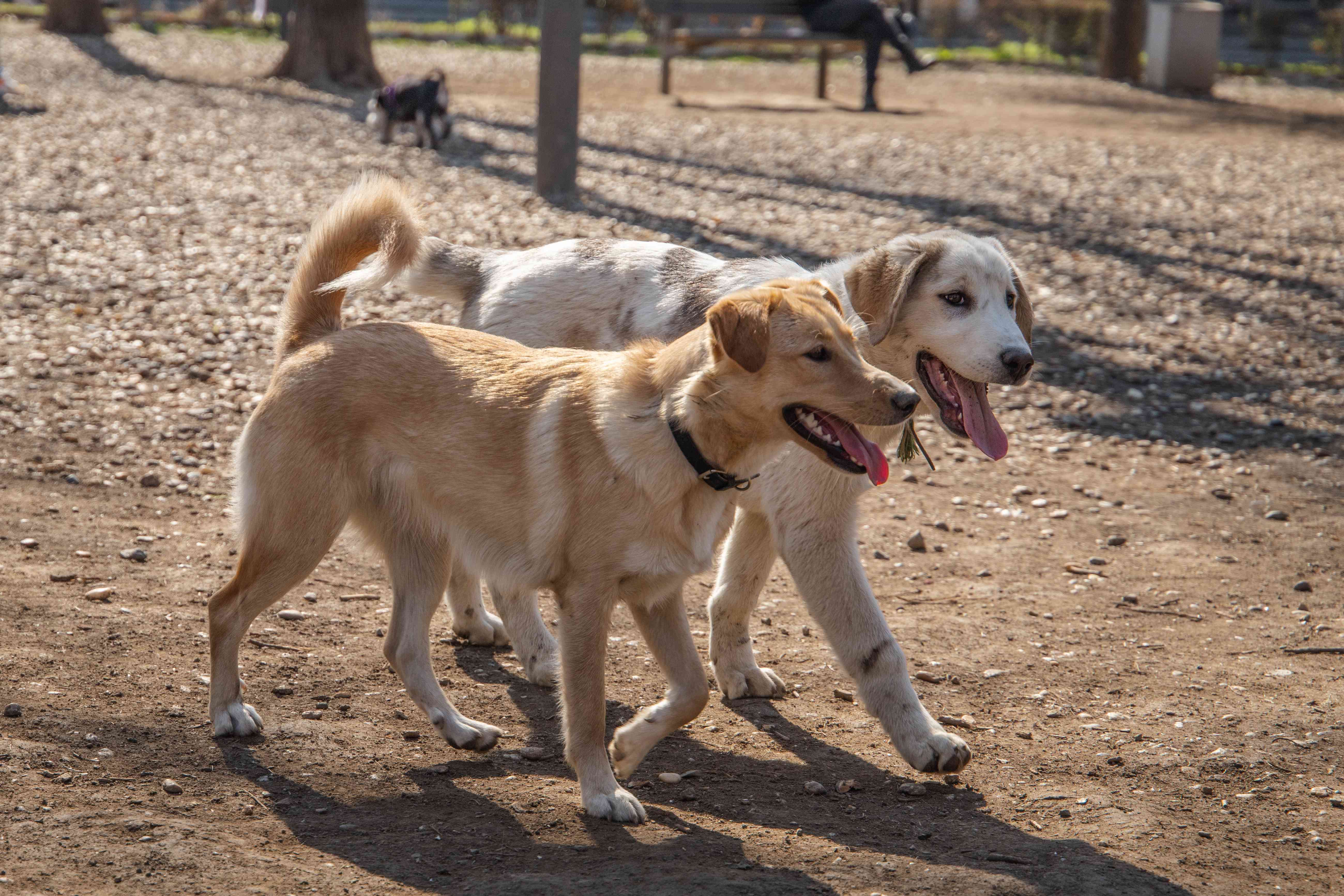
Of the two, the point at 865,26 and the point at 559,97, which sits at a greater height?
the point at 865,26

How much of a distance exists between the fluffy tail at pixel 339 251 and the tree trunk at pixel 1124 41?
2065cm

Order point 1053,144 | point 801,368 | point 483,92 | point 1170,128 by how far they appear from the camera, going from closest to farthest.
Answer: point 801,368 < point 1053,144 < point 1170,128 < point 483,92

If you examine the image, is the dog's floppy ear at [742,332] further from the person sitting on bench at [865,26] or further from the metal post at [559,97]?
the person sitting on bench at [865,26]

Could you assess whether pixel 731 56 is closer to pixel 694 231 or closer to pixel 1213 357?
pixel 694 231

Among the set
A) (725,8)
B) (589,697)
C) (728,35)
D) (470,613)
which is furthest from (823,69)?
(589,697)

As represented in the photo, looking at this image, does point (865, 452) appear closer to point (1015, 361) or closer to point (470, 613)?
point (1015, 361)

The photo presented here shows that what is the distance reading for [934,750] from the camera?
3955 mm

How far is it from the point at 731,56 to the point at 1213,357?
695 inches

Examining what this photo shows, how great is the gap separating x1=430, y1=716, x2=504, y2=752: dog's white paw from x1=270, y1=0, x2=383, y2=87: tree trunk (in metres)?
14.9

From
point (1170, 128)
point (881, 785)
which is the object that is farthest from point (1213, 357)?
point (1170, 128)

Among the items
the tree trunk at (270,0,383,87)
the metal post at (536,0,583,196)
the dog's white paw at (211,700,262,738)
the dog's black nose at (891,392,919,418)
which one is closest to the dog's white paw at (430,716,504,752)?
the dog's white paw at (211,700,262,738)

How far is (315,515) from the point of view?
3.87 m

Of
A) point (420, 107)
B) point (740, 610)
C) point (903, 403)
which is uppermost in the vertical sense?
point (420, 107)

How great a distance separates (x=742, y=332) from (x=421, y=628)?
147 cm
